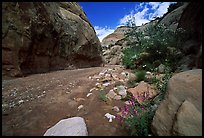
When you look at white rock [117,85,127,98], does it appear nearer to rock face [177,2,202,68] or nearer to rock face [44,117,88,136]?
rock face [44,117,88,136]

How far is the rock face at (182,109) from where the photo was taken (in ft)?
4.93

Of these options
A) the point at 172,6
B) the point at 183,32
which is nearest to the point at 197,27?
the point at 183,32

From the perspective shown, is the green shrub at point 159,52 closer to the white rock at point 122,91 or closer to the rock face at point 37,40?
the white rock at point 122,91

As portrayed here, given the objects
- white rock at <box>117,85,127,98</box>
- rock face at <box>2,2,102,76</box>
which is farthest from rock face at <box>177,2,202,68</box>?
rock face at <box>2,2,102,76</box>

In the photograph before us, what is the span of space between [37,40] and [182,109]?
271 inches

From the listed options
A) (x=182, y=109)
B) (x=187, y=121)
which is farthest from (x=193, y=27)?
(x=187, y=121)

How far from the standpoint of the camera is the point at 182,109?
5.28ft

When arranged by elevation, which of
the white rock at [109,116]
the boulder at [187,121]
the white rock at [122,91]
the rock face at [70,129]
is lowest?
the white rock at [109,116]

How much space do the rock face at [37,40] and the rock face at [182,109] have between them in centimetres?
583

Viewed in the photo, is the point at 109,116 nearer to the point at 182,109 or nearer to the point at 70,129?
the point at 70,129

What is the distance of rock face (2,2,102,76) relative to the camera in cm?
587

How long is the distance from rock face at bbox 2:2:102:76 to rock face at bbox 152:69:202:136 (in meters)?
5.83

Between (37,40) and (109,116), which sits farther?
(37,40)

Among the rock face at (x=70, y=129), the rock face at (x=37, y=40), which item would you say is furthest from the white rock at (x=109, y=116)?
the rock face at (x=37, y=40)
